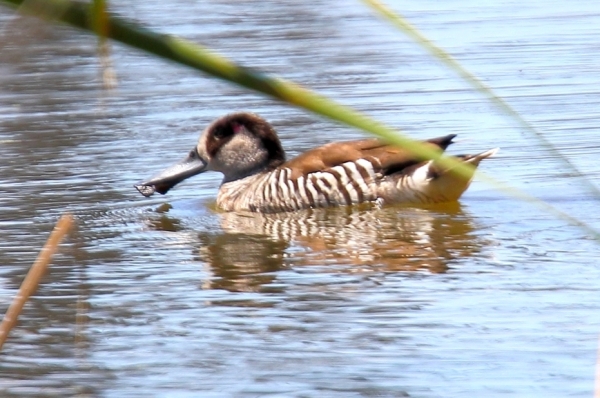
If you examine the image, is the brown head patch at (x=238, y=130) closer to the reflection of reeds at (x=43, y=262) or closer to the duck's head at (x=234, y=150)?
the duck's head at (x=234, y=150)

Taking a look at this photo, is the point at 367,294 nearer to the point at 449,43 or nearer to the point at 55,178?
the point at 55,178

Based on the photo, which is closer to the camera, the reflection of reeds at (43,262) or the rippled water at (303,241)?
the reflection of reeds at (43,262)

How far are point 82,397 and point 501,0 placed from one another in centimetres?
1215

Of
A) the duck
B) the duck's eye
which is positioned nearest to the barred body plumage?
the duck

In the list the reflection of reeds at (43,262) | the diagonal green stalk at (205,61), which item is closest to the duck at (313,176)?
the reflection of reeds at (43,262)

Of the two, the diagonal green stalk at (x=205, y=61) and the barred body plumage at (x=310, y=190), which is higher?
the diagonal green stalk at (x=205, y=61)

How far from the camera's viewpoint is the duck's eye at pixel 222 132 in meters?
8.70

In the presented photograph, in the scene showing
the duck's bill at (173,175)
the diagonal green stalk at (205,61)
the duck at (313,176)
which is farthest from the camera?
the duck's bill at (173,175)

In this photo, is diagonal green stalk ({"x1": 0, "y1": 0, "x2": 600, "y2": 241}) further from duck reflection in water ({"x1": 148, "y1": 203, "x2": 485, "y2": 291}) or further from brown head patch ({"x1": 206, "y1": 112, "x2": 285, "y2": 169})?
brown head patch ({"x1": 206, "y1": 112, "x2": 285, "y2": 169})

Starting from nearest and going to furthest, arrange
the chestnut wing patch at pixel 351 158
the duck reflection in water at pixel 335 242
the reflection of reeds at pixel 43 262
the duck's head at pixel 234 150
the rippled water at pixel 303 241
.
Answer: the reflection of reeds at pixel 43 262 → the rippled water at pixel 303 241 → the duck reflection in water at pixel 335 242 → the chestnut wing patch at pixel 351 158 → the duck's head at pixel 234 150

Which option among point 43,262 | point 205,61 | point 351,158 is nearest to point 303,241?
point 351,158

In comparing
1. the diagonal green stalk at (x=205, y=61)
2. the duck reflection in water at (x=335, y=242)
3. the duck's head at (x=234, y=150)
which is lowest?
the duck reflection in water at (x=335, y=242)

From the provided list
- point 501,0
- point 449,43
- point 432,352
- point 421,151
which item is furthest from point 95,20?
point 501,0

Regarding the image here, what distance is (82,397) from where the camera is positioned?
4.03 meters
